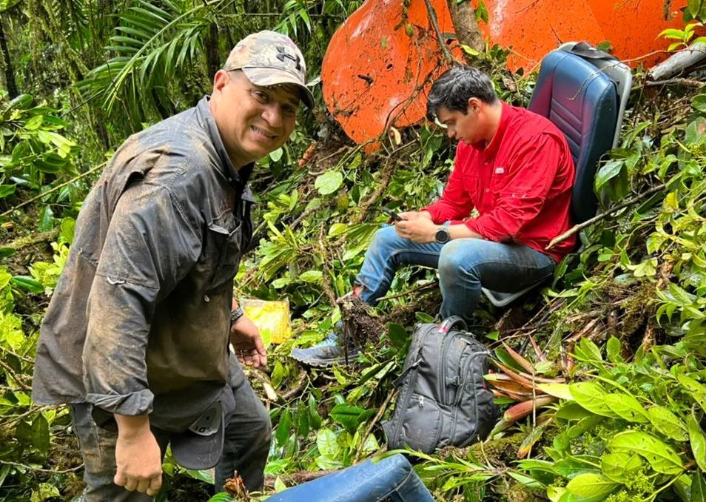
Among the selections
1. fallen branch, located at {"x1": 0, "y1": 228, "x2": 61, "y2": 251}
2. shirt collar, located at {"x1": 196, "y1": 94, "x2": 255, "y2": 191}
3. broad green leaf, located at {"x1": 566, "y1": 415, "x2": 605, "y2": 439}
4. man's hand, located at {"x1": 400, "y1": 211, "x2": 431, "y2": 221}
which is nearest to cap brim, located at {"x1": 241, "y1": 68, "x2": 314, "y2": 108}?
shirt collar, located at {"x1": 196, "y1": 94, "x2": 255, "y2": 191}

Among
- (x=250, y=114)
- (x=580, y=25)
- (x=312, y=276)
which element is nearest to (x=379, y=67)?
(x=580, y=25)

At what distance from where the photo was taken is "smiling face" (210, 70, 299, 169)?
174 cm

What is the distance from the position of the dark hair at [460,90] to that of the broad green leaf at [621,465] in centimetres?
181

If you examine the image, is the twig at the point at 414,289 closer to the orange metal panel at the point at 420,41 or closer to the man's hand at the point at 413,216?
the man's hand at the point at 413,216

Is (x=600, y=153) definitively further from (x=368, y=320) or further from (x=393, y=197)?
(x=393, y=197)

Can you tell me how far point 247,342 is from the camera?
247 cm

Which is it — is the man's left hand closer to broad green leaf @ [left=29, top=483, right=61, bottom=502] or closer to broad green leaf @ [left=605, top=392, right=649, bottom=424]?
broad green leaf @ [left=605, top=392, right=649, bottom=424]

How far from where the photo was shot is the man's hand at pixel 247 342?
2424 millimetres

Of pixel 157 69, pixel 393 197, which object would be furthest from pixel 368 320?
pixel 157 69

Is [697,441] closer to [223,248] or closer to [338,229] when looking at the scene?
[223,248]

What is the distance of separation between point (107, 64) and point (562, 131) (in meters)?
3.58

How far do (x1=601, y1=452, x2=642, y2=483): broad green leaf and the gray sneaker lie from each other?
1.80 metres

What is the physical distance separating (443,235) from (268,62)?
1.47 metres

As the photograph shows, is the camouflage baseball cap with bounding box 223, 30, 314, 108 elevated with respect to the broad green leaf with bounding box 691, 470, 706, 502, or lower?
elevated
